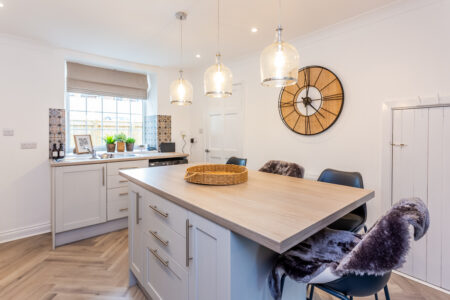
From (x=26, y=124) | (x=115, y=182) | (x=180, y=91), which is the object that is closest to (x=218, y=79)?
(x=180, y=91)

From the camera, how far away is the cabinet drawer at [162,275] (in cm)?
124

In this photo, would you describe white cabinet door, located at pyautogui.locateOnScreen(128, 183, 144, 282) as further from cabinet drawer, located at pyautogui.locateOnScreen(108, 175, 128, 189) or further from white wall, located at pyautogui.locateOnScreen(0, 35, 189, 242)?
white wall, located at pyautogui.locateOnScreen(0, 35, 189, 242)

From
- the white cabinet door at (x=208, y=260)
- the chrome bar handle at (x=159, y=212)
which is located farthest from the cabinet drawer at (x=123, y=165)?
the white cabinet door at (x=208, y=260)

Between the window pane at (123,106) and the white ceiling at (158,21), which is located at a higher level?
the white ceiling at (158,21)

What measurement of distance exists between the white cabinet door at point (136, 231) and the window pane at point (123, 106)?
255 cm

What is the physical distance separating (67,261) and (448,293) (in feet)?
11.3

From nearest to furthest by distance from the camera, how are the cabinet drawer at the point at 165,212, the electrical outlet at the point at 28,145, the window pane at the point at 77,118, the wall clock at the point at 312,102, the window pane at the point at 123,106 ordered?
the cabinet drawer at the point at 165,212
the wall clock at the point at 312,102
the electrical outlet at the point at 28,145
the window pane at the point at 77,118
the window pane at the point at 123,106

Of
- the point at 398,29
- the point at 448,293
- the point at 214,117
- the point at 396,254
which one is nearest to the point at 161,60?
the point at 214,117

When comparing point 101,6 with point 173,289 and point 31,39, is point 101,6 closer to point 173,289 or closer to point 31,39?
point 31,39

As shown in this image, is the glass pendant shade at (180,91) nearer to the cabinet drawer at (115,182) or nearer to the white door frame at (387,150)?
the cabinet drawer at (115,182)

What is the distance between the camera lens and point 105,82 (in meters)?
3.60

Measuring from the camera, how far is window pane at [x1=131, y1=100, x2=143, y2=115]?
4133 millimetres

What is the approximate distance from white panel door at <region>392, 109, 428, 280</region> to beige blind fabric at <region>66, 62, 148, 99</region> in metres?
3.75

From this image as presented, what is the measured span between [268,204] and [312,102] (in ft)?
6.48
